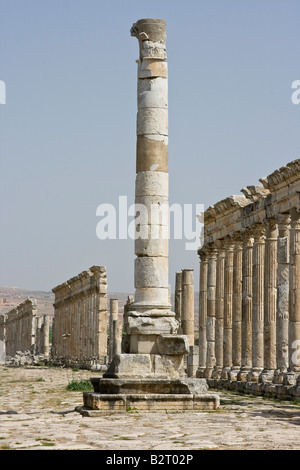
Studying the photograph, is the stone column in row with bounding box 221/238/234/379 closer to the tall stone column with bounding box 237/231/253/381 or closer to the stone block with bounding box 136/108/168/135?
the tall stone column with bounding box 237/231/253/381

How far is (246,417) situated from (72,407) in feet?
14.7

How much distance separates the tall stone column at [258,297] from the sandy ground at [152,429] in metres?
8.05

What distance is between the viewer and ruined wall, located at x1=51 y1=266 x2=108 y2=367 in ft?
164

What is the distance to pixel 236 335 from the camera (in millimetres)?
32906

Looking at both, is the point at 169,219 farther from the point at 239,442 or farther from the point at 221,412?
the point at 239,442

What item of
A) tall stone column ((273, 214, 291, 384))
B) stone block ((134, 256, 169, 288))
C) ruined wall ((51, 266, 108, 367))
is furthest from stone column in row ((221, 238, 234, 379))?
ruined wall ((51, 266, 108, 367))

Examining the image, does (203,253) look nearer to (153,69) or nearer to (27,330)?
(153,69)

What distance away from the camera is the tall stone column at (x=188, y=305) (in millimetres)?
39000

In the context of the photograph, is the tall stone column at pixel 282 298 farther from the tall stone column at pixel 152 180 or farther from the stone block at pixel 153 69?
the stone block at pixel 153 69

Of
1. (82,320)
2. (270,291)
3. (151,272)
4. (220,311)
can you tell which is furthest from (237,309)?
(82,320)

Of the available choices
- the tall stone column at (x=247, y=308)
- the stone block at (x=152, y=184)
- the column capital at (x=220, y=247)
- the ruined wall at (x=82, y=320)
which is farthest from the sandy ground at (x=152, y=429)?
the ruined wall at (x=82, y=320)

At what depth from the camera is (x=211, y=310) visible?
36.6 m

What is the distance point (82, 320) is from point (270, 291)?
1118 inches
